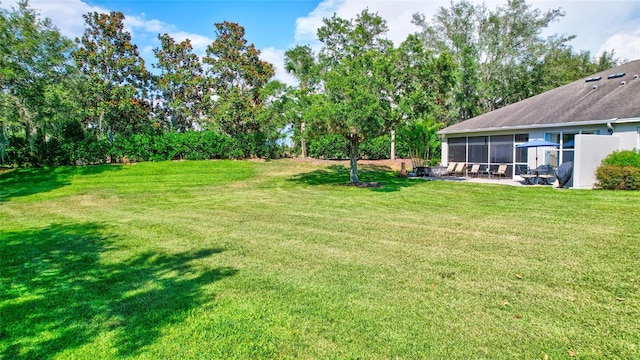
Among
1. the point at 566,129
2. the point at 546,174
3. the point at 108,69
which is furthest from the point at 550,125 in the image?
the point at 108,69

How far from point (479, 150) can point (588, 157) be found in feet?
20.8

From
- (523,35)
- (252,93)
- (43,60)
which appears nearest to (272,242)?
(43,60)

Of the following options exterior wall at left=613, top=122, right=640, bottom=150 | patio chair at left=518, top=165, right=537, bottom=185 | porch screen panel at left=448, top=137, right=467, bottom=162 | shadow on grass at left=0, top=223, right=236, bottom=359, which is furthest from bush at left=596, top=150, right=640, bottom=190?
shadow on grass at left=0, top=223, right=236, bottom=359

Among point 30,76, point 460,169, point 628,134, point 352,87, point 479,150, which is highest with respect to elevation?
point 30,76

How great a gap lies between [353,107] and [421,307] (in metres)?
9.29

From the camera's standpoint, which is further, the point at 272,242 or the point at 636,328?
the point at 272,242

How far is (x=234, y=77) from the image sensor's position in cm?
2484

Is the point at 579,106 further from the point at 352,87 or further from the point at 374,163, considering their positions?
the point at 374,163

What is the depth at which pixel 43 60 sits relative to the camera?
51.4ft

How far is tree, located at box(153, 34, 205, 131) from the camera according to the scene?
24.3 m

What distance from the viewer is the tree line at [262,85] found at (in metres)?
13.3

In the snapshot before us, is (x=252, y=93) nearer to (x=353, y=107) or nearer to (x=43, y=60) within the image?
(x=43, y=60)

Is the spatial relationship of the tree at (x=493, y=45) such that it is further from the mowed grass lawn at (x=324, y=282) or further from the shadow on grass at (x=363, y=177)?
the mowed grass lawn at (x=324, y=282)

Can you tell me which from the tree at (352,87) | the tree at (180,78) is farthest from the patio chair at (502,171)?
the tree at (180,78)
